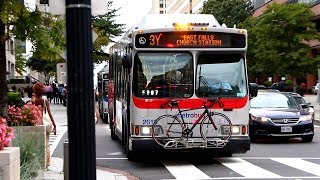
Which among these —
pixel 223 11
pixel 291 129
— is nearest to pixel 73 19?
pixel 291 129

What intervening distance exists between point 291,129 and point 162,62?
19.7 ft

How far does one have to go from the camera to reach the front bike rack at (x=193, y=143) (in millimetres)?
11719

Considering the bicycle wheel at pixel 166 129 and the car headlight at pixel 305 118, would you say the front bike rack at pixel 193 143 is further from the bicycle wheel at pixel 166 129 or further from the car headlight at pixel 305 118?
the car headlight at pixel 305 118

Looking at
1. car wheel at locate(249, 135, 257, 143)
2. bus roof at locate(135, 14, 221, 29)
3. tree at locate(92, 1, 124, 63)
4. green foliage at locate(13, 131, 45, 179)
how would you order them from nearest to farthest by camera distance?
1. green foliage at locate(13, 131, 45, 179)
2. bus roof at locate(135, 14, 221, 29)
3. car wheel at locate(249, 135, 257, 143)
4. tree at locate(92, 1, 124, 63)

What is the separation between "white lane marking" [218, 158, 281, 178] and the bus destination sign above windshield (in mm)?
2625

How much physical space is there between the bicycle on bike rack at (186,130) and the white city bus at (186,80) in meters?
0.02

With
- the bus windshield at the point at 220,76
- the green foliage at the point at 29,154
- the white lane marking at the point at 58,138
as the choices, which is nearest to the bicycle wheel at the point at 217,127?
the bus windshield at the point at 220,76

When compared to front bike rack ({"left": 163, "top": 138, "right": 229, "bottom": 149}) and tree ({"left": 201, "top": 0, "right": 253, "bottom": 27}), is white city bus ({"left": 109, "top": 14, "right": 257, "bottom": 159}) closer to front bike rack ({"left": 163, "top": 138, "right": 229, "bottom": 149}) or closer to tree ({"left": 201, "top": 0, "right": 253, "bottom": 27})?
front bike rack ({"left": 163, "top": 138, "right": 229, "bottom": 149})

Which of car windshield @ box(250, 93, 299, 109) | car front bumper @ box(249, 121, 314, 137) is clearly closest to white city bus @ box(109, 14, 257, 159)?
car front bumper @ box(249, 121, 314, 137)

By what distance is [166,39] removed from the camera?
11953 mm

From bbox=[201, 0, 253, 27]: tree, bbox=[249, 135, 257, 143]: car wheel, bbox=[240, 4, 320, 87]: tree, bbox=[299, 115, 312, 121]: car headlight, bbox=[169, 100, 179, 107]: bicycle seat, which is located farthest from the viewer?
bbox=[201, 0, 253, 27]: tree

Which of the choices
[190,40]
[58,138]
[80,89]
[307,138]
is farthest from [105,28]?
[80,89]

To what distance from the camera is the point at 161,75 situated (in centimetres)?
1177

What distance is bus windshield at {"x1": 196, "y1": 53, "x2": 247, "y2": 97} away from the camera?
11961mm
